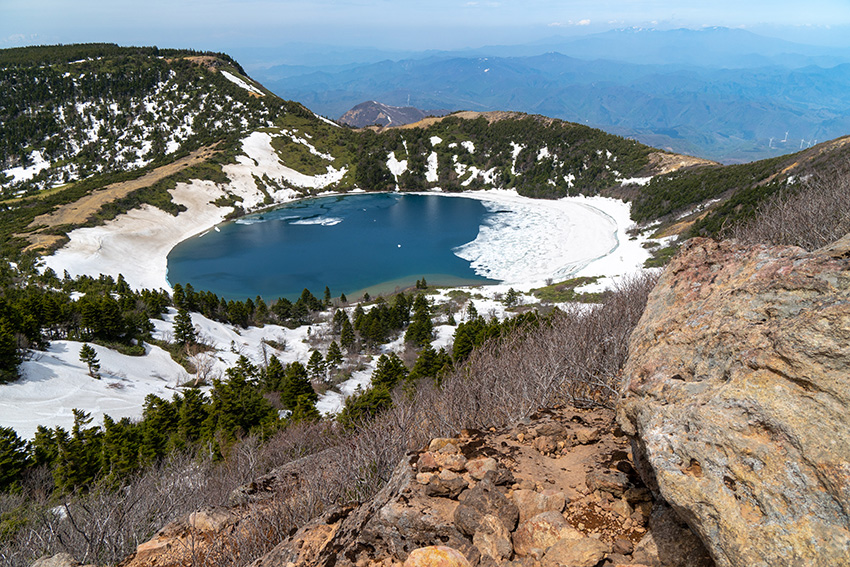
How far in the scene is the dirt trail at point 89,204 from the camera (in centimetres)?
5534

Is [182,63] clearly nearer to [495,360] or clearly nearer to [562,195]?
[562,195]

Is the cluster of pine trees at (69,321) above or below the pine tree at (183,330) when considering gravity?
above

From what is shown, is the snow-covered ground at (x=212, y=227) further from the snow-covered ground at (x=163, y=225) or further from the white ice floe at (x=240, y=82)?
the white ice floe at (x=240, y=82)

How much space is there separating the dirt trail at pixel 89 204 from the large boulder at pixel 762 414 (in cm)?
6939

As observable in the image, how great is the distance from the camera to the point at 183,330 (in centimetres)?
3234

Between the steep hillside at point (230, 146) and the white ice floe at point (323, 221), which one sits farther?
the steep hillside at point (230, 146)

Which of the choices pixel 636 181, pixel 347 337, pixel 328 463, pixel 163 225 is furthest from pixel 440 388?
pixel 636 181

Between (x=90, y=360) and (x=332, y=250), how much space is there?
143 ft

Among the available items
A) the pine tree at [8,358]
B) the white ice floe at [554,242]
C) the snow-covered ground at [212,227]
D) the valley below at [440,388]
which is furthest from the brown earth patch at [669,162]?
the pine tree at [8,358]

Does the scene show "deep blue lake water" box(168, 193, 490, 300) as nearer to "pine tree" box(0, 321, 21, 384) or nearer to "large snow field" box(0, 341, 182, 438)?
"large snow field" box(0, 341, 182, 438)

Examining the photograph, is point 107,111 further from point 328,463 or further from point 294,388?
point 328,463

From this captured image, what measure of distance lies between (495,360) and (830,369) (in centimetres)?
1266

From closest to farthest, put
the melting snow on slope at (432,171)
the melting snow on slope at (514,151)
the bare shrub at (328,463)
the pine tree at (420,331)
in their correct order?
the bare shrub at (328,463) → the pine tree at (420,331) → the melting snow on slope at (514,151) → the melting snow on slope at (432,171)

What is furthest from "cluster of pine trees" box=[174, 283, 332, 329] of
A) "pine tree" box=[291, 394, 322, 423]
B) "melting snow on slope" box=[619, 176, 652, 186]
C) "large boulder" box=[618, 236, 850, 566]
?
"melting snow on slope" box=[619, 176, 652, 186]
